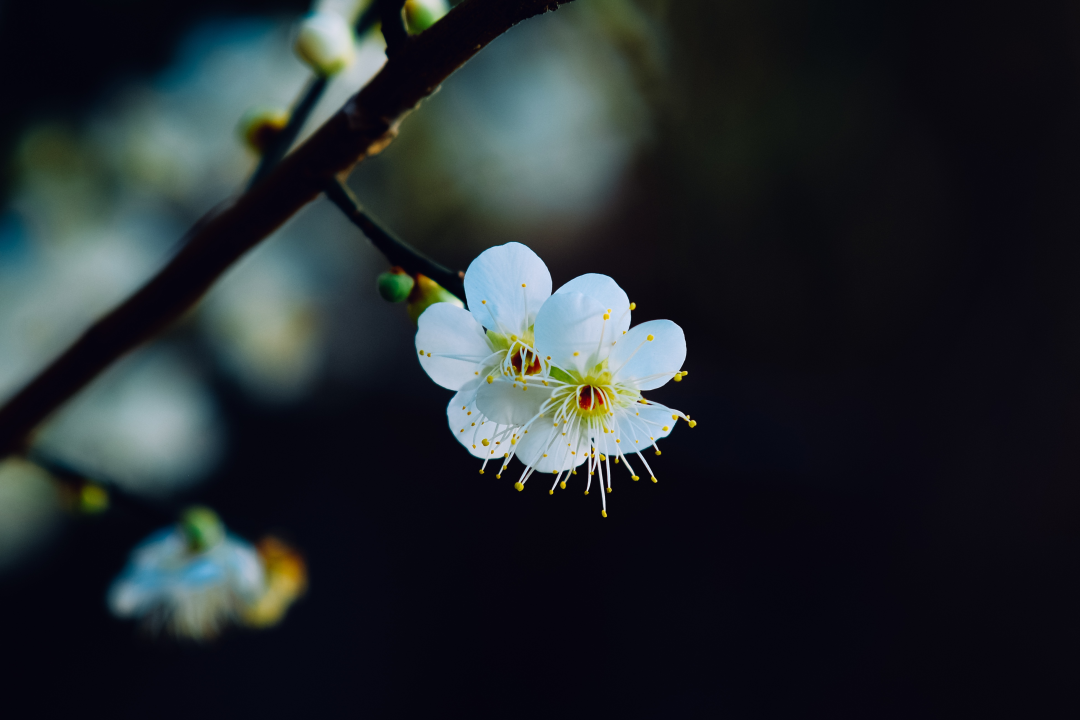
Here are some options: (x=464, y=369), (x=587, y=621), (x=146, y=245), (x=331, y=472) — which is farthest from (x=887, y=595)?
(x=146, y=245)

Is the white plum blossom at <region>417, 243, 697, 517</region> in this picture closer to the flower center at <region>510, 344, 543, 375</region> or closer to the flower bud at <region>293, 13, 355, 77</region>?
the flower center at <region>510, 344, 543, 375</region>

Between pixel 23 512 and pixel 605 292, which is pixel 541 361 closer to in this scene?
pixel 605 292

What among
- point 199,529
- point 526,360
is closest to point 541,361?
point 526,360

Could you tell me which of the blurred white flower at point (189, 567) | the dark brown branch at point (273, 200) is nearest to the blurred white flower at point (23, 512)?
the blurred white flower at point (189, 567)

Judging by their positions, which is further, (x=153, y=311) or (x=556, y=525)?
(x=556, y=525)

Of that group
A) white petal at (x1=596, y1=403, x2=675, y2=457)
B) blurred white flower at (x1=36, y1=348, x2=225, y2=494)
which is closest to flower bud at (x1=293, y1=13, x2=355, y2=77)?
white petal at (x1=596, y1=403, x2=675, y2=457)

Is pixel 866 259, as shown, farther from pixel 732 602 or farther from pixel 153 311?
pixel 153 311
